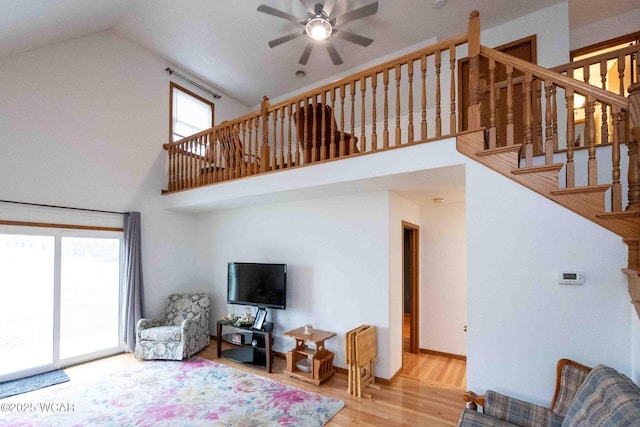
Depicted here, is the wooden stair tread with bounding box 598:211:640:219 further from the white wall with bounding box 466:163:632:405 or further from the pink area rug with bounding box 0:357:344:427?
the pink area rug with bounding box 0:357:344:427

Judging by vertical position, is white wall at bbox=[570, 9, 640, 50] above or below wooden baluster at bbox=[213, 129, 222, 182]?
above

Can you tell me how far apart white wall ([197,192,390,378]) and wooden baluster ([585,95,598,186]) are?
1.97 m

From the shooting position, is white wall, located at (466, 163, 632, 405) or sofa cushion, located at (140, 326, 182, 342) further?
sofa cushion, located at (140, 326, 182, 342)

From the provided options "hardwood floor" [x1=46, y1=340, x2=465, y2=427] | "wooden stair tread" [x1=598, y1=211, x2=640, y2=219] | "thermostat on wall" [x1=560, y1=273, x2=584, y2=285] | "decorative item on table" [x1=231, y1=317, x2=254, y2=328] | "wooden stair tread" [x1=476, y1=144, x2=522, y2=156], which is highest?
"wooden stair tread" [x1=476, y1=144, x2=522, y2=156]

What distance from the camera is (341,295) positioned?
4.15 m

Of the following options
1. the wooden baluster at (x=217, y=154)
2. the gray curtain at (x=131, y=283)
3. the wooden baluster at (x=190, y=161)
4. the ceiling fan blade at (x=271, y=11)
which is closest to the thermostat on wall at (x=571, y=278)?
the ceiling fan blade at (x=271, y=11)

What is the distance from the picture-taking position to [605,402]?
60.1 inches

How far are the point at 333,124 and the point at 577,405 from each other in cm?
285

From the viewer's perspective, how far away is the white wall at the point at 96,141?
3916mm

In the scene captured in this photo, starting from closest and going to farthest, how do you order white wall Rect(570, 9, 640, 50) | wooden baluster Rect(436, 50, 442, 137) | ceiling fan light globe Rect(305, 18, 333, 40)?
wooden baluster Rect(436, 50, 442, 137), ceiling fan light globe Rect(305, 18, 333, 40), white wall Rect(570, 9, 640, 50)

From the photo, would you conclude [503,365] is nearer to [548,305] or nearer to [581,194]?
[548,305]

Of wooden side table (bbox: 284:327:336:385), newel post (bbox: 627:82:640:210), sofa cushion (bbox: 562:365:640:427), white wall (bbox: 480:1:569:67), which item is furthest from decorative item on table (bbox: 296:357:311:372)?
white wall (bbox: 480:1:569:67)

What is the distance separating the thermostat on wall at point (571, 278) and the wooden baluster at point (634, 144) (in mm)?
516

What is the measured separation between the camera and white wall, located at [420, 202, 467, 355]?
4641mm
